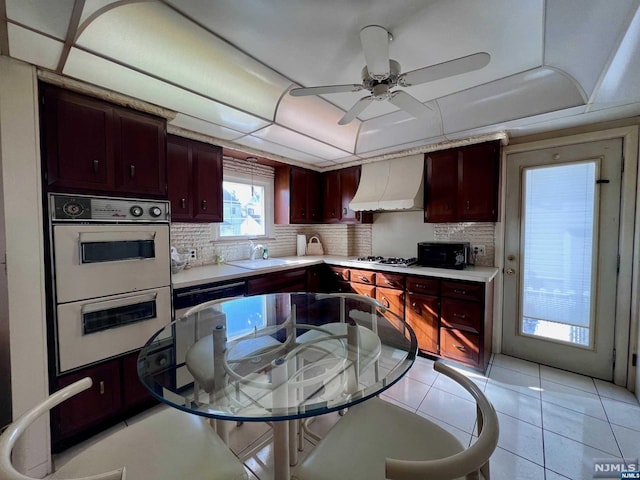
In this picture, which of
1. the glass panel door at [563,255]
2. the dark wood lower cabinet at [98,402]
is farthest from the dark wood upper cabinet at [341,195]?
the dark wood lower cabinet at [98,402]

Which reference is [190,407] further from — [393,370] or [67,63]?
[67,63]

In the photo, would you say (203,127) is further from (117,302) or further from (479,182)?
(479,182)

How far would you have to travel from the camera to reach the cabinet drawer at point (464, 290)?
254 centimetres

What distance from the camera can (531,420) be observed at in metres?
1.99

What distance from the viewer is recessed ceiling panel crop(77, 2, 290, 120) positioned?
1.42 m

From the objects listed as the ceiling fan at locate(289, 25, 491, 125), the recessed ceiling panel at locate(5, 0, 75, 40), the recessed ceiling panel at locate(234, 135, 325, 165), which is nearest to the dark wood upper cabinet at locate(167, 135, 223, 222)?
the recessed ceiling panel at locate(234, 135, 325, 165)

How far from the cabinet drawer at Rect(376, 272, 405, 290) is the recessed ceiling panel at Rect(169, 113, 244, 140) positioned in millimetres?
2191

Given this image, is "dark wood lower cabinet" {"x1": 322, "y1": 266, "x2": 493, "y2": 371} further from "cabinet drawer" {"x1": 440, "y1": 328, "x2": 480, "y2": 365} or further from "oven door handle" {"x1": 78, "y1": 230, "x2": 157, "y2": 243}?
"oven door handle" {"x1": 78, "y1": 230, "x2": 157, "y2": 243}

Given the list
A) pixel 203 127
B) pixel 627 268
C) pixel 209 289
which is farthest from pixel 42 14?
pixel 627 268

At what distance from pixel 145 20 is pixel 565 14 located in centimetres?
222

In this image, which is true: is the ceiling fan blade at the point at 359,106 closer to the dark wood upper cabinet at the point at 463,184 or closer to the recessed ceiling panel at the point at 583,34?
the recessed ceiling panel at the point at 583,34

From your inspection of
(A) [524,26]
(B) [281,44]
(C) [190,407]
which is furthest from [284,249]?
(A) [524,26]

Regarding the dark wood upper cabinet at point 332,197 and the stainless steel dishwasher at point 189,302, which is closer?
the stainless steel dishwasher at point 189,302

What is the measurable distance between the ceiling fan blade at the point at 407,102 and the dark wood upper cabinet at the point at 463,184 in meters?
1.24
